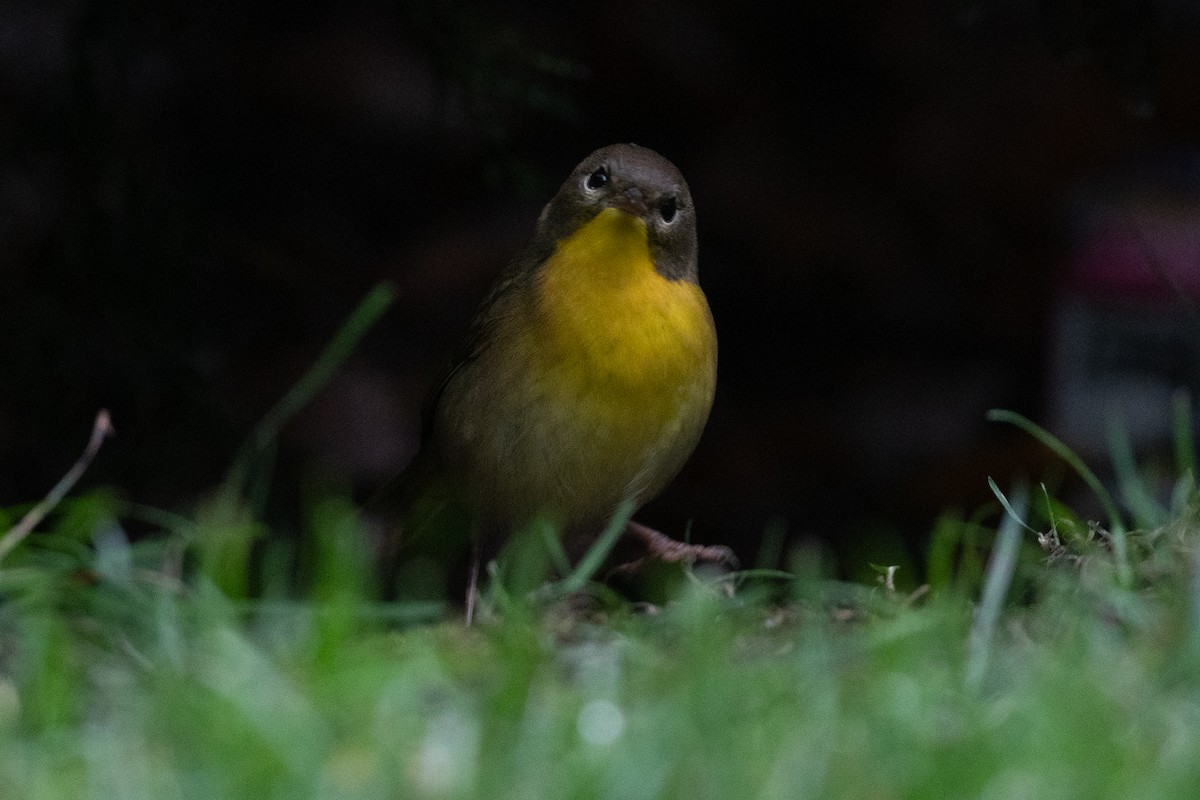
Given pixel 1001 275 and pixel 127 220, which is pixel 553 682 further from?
pixel 1001 275

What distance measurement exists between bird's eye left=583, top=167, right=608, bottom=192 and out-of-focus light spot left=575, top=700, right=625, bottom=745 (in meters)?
2.00

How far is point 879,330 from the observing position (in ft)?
21.2

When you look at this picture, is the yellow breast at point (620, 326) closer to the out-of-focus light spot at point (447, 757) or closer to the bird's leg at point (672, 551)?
the bird's leg at point (672, 551)

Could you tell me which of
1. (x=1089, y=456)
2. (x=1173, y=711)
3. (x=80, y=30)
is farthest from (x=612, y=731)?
(x=1089, y=456)

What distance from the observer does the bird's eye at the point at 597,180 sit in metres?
3.90

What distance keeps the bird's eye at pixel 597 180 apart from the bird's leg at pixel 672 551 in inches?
30.2

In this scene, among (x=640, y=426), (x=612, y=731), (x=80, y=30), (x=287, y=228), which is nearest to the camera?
(x=612, y=731)

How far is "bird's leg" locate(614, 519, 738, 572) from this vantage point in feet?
12.4

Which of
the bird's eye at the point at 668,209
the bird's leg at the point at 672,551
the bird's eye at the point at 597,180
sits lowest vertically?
the bird's leg at the point at 672,551

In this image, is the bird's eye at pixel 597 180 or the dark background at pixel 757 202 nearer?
the bird's eye at pixel 597 180

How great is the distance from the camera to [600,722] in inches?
78.8

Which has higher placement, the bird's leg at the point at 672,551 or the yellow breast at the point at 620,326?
the yellow breast at the point at 620,326

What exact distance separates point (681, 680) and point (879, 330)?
14.9ft

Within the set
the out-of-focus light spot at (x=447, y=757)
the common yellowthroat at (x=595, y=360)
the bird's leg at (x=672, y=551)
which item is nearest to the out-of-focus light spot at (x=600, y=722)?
the out-of-focus light spot at (x=447, y=757)
